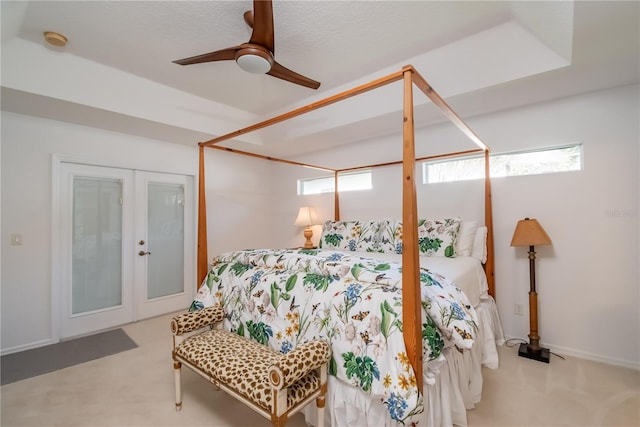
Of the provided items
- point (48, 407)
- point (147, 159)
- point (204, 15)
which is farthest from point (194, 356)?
point (147, 159)

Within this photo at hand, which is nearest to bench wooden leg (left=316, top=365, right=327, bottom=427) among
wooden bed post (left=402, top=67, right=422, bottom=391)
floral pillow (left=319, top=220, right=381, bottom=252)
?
wooden bed post (left=402, top=67, right=422, bottom=391)

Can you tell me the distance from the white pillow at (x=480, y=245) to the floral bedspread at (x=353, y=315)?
1.27 metres

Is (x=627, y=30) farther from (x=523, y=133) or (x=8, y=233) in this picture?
(x=8, y=233)

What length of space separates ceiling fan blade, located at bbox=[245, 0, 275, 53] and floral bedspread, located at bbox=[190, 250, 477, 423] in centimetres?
142

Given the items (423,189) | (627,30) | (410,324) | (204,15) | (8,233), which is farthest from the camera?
(423,189)

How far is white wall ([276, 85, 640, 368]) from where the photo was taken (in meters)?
2.33

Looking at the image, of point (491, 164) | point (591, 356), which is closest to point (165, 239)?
point (491, 164)

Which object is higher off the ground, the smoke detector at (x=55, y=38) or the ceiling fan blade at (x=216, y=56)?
the smoke detector at (x=55, y=38)

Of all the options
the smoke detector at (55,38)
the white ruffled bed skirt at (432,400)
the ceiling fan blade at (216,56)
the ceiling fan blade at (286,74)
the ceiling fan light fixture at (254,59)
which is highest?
the smoke detector at (55,38)

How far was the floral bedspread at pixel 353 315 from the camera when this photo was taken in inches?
51.3

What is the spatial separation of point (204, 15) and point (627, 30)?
2721mm

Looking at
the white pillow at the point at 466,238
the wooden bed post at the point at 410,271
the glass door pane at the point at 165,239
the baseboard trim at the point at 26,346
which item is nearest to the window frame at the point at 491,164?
the white pillow at the point at 466,238

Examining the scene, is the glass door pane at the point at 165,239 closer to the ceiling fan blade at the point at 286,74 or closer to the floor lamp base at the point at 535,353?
the ceiling fan blade at the point at 286,74

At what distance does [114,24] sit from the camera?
2.20 m
